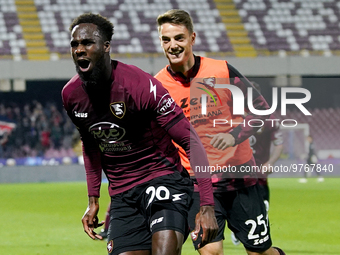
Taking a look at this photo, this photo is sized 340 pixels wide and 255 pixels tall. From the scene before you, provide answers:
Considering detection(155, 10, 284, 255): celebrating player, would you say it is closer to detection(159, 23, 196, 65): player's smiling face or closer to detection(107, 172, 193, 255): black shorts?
detection(159, 23, 196, 65): player's smiling face

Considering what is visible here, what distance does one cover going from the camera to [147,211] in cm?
365

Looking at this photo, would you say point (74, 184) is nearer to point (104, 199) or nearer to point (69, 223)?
point (104, 199)

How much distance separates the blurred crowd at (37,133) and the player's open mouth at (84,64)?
2134cm

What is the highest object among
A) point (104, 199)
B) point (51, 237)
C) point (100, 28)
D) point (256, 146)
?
point (100, 28)

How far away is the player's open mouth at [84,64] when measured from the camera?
11.4ft

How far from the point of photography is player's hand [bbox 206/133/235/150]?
14.5 feet

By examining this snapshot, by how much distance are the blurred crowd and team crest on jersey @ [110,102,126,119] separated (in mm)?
21283

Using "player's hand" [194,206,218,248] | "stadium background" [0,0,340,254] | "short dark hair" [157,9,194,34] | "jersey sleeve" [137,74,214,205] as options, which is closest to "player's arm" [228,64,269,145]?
"short dark hair" [157,9,194,34]

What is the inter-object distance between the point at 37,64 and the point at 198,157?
2089 centimetres

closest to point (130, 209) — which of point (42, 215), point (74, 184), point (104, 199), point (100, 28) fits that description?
point (100, 28)

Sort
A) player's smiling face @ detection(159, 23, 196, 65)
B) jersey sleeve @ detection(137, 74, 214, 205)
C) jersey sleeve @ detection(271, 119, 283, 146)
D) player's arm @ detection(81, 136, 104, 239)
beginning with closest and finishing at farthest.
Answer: jersey sleeve @ detection(137, 74, 214, 205) < player's arm @ detection(81, 136, 104, 239) < player's smiling face @ detection(159, 23, 196, 65) < jersey sleeve @ detection(271, 119, 283, 146)

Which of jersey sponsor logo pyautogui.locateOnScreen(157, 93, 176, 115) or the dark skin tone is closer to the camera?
the dark skin tone

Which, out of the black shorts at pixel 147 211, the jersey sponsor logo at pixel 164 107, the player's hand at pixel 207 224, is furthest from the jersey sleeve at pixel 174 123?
the black shorts at pixel 147 211

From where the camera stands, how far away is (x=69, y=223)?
1059 centimetres
